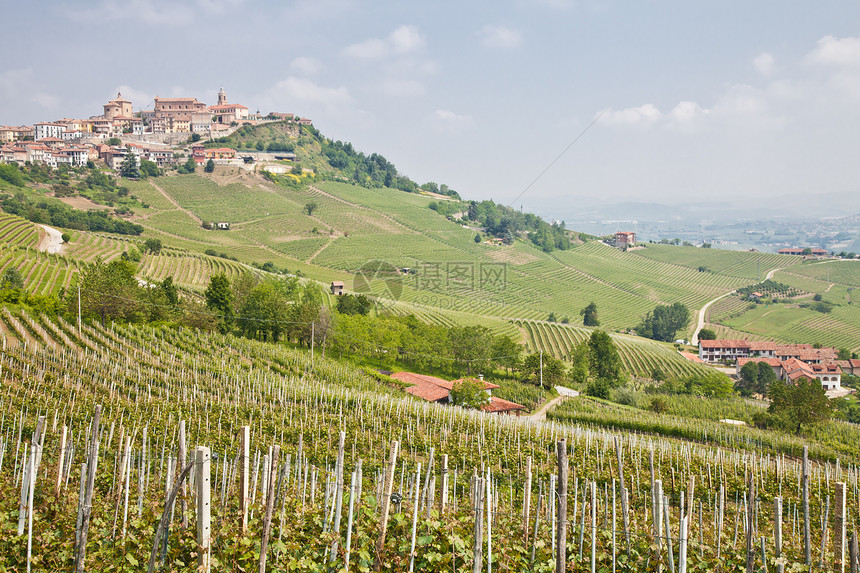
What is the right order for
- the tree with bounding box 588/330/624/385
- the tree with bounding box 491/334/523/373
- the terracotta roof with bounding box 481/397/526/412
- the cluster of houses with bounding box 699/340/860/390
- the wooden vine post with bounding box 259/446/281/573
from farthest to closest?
1. the cluster of houses with bounding box 699/340/860/390
2. the tree with bounding box 588/330/624/385
3. the tree with bounding box 491/334/523/373
4. the terracotta roof with bounding box 481/397/526/412
5. the wooden vine post with bounding box 259/446/281/573

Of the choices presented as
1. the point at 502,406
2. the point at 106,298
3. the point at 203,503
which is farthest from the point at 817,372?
the point at 203,503

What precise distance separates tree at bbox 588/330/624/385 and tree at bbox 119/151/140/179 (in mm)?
87359

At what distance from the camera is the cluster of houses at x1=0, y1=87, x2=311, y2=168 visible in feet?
328

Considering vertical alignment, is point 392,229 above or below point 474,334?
above

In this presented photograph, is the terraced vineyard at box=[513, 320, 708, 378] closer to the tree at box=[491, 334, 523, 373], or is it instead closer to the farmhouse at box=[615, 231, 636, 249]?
the tree at box=[491, 334, 523, 373]

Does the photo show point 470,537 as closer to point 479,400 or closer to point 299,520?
point 299,520

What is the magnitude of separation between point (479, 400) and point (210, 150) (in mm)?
102665

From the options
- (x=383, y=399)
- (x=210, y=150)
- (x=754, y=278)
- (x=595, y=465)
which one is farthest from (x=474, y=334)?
(x=210, y=150)

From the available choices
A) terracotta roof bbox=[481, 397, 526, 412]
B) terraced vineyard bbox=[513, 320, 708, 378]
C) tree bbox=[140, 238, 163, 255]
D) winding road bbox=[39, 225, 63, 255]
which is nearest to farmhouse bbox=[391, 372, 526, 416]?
terracotta roof bbox=[481, 397, 526, 412]

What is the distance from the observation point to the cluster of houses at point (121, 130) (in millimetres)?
100062

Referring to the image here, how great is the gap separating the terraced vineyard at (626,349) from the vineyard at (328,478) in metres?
17.7

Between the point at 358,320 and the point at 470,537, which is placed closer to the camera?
the point at 470,537

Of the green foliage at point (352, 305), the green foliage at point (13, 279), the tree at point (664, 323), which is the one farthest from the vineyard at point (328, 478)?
the tree at point (664, 323)

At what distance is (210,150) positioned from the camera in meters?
112
